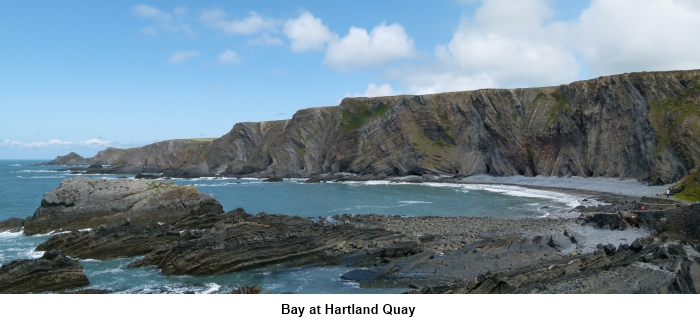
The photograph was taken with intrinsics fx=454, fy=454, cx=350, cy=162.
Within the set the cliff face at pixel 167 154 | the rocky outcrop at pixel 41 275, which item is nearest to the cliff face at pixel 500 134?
the cliff face at pixel 167 154

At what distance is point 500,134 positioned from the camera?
70.7 m

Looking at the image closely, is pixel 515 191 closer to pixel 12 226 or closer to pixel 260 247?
pixel 260 247

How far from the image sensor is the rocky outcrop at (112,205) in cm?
2894

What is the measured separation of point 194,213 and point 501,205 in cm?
2576

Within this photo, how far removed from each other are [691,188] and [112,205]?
41.2m

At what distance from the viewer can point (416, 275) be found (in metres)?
16.9

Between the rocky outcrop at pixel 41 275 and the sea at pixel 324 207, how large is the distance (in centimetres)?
78

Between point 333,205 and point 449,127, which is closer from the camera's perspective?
point 333,205

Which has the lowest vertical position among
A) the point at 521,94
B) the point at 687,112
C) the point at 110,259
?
the point at 110,259

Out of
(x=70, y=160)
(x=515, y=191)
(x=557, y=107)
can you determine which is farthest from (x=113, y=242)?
(x=70, y=160)

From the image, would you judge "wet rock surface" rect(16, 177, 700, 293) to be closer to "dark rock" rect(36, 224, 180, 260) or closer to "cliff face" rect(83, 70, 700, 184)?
"dark rock" rect(36, 224, 180, 260)

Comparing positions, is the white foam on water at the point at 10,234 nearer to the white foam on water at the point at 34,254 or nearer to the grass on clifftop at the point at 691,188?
the white foam on water at the point at 34,254

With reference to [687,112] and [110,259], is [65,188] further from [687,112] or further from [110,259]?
[687,112]

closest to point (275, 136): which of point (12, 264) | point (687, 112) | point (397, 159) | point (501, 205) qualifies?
point (397, 159)
